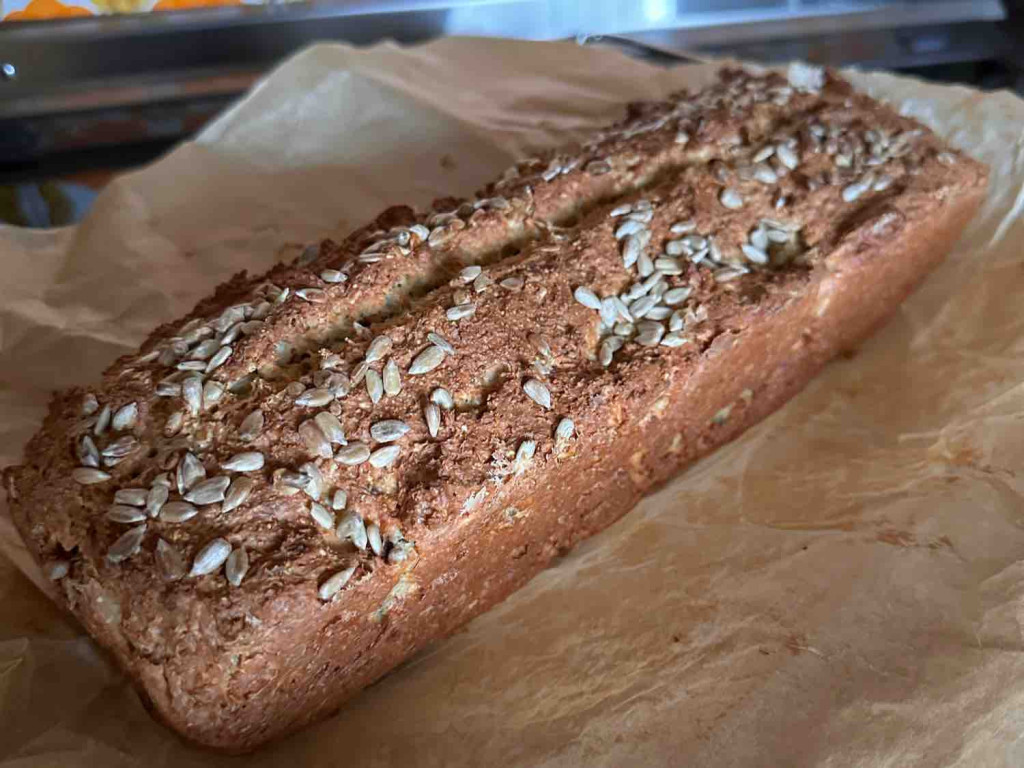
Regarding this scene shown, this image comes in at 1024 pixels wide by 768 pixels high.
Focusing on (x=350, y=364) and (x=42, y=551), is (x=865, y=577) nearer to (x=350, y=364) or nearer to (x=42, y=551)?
(x=350, y=364)

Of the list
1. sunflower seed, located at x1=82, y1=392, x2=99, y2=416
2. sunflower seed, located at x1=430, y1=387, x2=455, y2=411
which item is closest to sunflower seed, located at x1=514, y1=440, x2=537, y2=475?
sunflower seed, located at x1=430, y1=387, x2=455, y2=411

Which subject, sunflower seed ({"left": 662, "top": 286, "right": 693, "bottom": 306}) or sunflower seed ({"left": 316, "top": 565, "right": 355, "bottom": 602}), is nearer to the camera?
sunflower seed ({"left": 316, "top": 565, "right": 355, "bottom": 602})

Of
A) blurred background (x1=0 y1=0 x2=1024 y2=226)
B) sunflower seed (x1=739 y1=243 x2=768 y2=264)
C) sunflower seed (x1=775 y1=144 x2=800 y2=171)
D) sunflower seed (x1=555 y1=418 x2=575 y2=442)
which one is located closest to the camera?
sunflower seed (x1=555 y1=418 x2=575 y2=442)

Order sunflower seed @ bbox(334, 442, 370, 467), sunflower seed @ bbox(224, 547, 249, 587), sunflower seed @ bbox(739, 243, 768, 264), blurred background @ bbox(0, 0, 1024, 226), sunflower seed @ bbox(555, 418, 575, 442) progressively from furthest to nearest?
blurred background @ bbox(0, 0, 1024, 226)
sunflower seed @ bbox(739, 243, 768, 264)
sunflower seed @ bbox(555, 418, 575, 442)
sunflower seed @ bbox(334, 442, 370, 467)
sunflower seed @ bbox(224, 547, 249, 587)

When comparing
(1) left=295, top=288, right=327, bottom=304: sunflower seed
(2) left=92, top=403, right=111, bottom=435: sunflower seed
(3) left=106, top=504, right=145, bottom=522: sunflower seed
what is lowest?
(3) left=106, top=504, right=145, bottom=522: sunflower seed

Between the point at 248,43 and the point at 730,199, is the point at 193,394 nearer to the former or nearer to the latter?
the point at 730,199

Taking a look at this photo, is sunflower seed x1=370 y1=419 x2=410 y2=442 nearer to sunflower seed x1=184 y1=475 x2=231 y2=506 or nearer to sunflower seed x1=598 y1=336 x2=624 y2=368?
sunflower seed x1=184 y1=475 x2=231 y2=506

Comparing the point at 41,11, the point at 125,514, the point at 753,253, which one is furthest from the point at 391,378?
the point at 41,11
